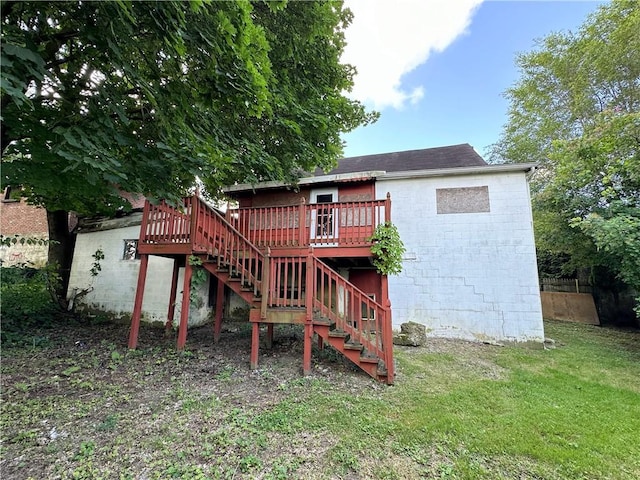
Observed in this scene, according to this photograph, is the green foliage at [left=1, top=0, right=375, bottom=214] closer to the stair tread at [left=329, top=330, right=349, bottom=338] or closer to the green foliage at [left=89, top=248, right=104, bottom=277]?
the stair tread at [left=329, top=330, right=349, bottom=338]

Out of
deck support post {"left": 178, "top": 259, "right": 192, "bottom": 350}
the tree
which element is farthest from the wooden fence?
deck support post {"left": 178, "top": 259, "right": 192, "bottom": 350}

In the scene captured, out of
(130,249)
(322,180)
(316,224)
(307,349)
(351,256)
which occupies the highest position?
(322,180)

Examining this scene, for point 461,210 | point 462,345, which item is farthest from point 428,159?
point 462,345

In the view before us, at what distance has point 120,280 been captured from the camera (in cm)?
905

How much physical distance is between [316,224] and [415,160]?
5.92 meters

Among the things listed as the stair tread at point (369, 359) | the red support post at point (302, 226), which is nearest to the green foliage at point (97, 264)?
the red support post at point (302, 226)

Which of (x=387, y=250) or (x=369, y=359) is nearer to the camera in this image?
(x=369, y=359)

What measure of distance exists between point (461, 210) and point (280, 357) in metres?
6.14

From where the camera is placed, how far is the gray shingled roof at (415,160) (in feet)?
30.3

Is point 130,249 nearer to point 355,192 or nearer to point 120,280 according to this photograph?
point 120,280

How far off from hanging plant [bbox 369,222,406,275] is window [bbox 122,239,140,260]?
780 centimetres

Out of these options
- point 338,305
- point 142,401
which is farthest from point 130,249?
point 338,305

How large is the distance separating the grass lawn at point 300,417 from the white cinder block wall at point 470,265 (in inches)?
58.7

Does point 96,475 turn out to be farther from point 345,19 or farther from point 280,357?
point 345,19
